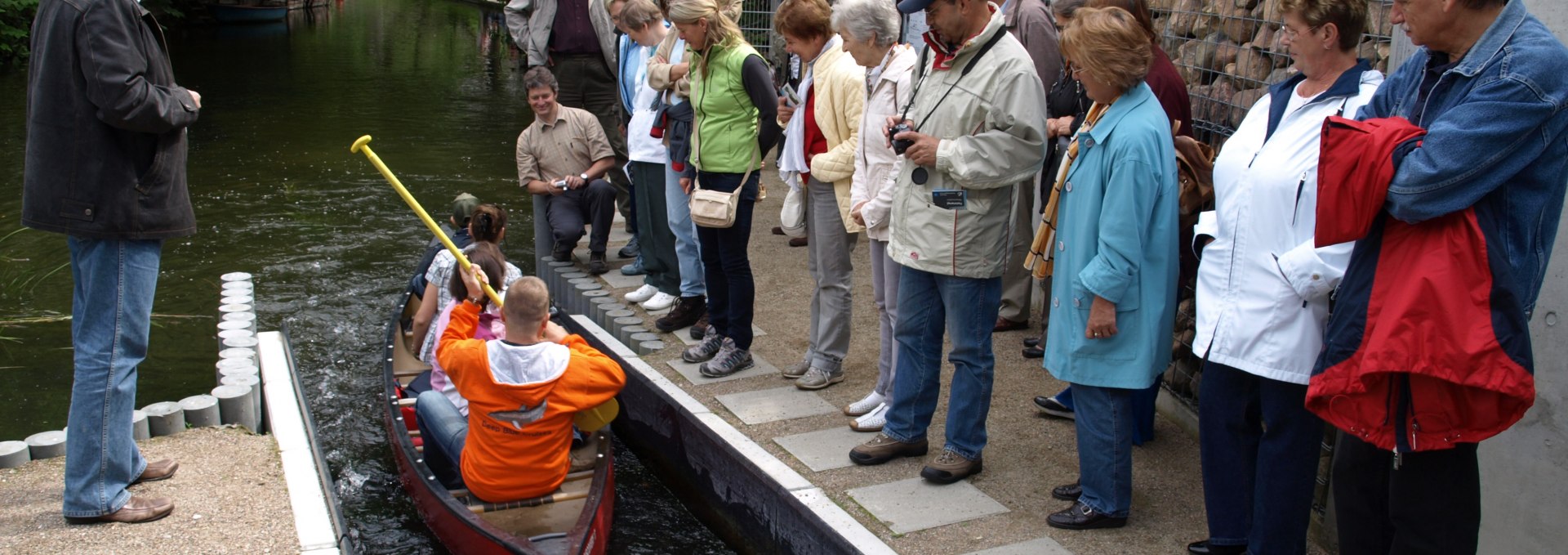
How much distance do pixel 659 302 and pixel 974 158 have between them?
3529mm

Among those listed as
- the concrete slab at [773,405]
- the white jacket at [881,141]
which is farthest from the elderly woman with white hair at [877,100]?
the concrete slab at [773,405]

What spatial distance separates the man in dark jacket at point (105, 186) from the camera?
3.85 meters

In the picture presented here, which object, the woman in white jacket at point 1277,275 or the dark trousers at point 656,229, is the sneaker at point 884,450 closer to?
the woman in white jacket at point 1277,275

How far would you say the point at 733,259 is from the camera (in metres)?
6.02

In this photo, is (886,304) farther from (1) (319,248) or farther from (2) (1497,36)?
(1) (319,248)

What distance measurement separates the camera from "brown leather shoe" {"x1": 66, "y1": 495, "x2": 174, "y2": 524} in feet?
14.2

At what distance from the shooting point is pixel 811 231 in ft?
18.6

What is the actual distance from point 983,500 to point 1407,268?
2028mm

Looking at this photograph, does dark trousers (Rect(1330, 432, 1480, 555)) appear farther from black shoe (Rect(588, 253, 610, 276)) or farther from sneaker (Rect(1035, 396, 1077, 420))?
black shoe (Rect(588, 253, 610, 276))

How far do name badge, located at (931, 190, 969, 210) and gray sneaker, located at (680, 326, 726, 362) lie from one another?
7.39 feet

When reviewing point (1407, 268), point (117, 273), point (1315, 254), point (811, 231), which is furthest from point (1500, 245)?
point (117, 273)

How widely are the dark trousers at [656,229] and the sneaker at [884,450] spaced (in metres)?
2.51

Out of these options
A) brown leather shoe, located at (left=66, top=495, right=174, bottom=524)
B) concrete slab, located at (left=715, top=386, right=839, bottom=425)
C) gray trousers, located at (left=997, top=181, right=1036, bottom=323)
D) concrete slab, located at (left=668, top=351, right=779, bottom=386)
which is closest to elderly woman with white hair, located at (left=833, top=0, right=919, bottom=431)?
concrete slab, located at (left=715, top=386, right=839, bottom=425)

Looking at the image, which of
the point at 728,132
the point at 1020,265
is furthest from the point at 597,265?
the point at 1020,265
